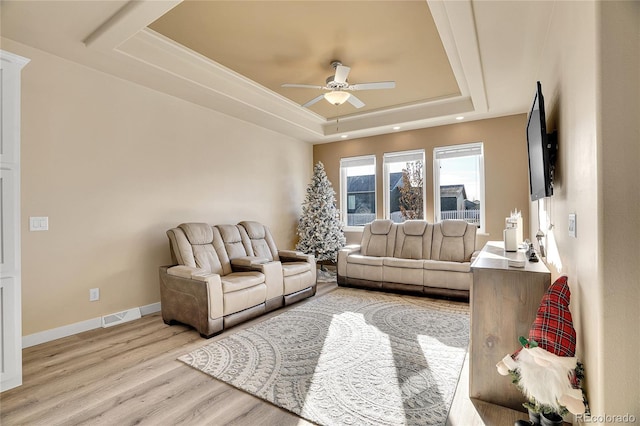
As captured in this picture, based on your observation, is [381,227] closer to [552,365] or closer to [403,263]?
[403,263]

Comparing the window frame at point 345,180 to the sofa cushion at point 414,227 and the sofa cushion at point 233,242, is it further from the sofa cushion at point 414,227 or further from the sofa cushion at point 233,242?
the sofa cushion at point 233,242

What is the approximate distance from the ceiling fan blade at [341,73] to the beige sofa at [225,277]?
2.31m

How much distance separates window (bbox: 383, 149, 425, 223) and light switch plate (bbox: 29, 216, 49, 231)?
16.8ft

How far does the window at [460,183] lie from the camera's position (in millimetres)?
5406

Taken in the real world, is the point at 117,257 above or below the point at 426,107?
below

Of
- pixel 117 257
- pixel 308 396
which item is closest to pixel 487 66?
pixel 308 396

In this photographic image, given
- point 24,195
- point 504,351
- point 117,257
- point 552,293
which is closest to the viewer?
point 552,293

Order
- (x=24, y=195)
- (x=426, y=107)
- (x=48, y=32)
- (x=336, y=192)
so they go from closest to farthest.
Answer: (x=48, y=32) → (x=24, y=195) → (x=426, y=107) → (x=336, y=192)

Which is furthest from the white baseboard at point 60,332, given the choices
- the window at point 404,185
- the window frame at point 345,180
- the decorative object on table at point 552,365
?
the window at point 404,185

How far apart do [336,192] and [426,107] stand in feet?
8.21

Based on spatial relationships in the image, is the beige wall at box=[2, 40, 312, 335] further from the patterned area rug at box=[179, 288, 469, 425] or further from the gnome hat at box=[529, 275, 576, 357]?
the gnome hat at box=[529, 275, 576, 357]

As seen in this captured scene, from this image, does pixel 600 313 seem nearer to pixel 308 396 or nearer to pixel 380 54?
pixel 308 396

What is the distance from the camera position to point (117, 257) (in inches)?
144

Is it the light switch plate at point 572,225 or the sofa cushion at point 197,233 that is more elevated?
the light switch plate at point 572,225
